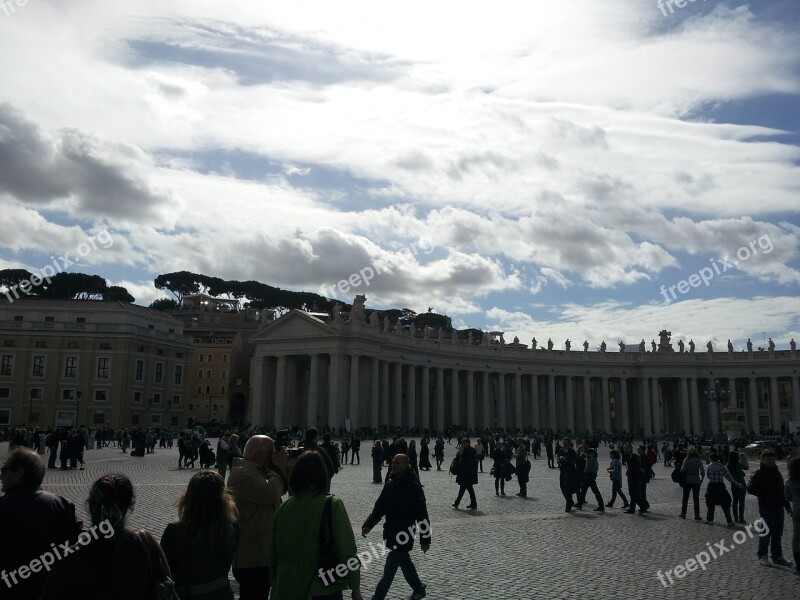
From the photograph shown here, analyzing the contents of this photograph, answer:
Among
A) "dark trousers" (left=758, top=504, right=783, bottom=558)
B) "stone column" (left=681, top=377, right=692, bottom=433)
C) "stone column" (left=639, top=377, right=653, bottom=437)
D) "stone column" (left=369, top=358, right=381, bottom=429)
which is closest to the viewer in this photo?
"dark trousers" (left=758, top=504, right=783, bottom=558)

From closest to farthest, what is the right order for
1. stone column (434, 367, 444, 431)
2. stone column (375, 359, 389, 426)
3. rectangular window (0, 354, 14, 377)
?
rectangular window (0, 354, 14, 377)
stone column (375, 359, 389, 426)
stone column (434, 367, 444, 431)

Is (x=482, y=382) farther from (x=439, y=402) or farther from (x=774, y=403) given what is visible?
(x=774, y=403)

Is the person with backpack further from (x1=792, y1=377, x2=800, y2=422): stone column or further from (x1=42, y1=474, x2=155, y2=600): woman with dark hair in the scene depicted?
(x1=792, y1=377, x2=800, y2=422): stone column

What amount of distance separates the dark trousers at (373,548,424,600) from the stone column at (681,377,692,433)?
9648 cm

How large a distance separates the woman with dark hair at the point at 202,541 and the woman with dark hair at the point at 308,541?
0.53m

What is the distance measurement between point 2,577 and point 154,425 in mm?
73504

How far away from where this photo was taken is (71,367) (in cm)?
7175

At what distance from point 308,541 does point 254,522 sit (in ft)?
3.70

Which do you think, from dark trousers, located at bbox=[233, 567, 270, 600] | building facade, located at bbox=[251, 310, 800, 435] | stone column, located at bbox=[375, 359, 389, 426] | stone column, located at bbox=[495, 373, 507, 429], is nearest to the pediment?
building facade, located at bbox=[251, 310, 800, 435]

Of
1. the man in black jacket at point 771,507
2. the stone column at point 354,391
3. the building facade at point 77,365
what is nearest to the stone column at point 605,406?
the stone column at point 354,391

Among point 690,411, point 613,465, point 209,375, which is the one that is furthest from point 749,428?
point 613,465

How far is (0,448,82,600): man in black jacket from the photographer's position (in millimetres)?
5512

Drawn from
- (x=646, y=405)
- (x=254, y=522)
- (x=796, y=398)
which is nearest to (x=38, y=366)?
(x=254, y=522)

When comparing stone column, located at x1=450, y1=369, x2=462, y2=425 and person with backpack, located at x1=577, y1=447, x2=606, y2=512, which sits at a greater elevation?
stone column, located at x1=450, y1=369, x2=462, y2=425
